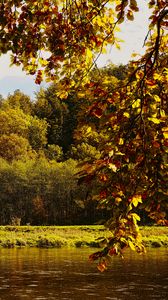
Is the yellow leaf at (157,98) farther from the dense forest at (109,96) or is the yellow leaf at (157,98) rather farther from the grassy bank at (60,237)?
the grassy bank at (60,237)

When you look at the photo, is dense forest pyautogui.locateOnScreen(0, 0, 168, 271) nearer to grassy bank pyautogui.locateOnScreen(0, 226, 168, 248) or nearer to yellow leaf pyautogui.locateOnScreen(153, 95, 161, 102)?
yellow leaf pyautogui.locateOnScreen(153, 95, 161, 102)

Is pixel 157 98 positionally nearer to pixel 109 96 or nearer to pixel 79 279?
pixel 109 96

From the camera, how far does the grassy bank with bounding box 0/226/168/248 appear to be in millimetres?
48156

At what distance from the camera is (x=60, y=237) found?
166ft

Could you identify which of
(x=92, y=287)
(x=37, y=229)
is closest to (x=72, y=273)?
(x=92, y=287)

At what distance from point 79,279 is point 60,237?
83.3ft

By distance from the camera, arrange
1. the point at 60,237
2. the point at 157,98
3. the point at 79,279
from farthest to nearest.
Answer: the point at 60,237
the point at 79,279
the point at 157,98

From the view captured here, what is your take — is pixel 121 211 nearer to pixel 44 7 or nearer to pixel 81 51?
pixel 81 51

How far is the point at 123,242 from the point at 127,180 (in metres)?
0.75

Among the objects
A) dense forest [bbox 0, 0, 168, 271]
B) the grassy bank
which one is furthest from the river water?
dense forest [bbox 0, 0, 168, 271]

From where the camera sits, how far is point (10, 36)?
793cm

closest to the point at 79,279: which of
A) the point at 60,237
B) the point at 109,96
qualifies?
the point at 109,96

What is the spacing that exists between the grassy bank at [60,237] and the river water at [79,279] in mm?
10051

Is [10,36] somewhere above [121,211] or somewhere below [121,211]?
above
